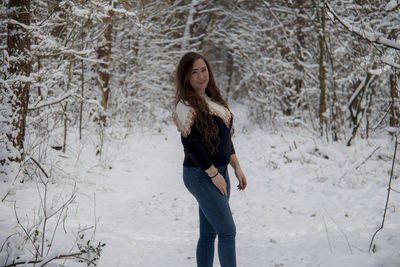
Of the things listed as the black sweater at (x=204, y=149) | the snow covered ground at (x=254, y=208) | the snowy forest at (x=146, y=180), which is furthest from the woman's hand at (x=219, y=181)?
the snow covered ground at (x=254, y=208)

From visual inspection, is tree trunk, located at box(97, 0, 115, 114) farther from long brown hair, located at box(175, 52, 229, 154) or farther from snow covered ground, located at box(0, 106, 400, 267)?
long brown hair, located at box(175, 52, 229, 154)

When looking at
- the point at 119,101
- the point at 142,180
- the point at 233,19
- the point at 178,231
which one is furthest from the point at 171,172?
the point at 233,19

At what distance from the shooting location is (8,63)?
3789 millimetres

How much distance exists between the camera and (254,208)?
183 inches

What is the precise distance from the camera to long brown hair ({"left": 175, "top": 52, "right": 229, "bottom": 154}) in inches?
84.8

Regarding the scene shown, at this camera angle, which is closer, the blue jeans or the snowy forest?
the blue jeans

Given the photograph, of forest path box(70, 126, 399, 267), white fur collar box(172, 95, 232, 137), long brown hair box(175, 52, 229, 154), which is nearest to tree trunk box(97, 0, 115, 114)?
forest path box(70, 126, 399, 267)

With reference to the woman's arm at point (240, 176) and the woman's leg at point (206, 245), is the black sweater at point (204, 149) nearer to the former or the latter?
the woman's arm at point (240, 176)

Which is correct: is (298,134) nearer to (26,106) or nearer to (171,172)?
(171,172)

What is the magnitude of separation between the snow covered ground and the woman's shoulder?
1.45 meters

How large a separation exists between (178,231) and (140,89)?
354 inches

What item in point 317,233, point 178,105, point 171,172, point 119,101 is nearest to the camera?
point 178,105

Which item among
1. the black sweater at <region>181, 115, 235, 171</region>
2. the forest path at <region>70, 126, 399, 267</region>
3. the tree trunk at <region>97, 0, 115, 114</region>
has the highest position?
the tree trunk at <region>97, 0, 115, 114</region>

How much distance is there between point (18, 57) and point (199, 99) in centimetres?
309
